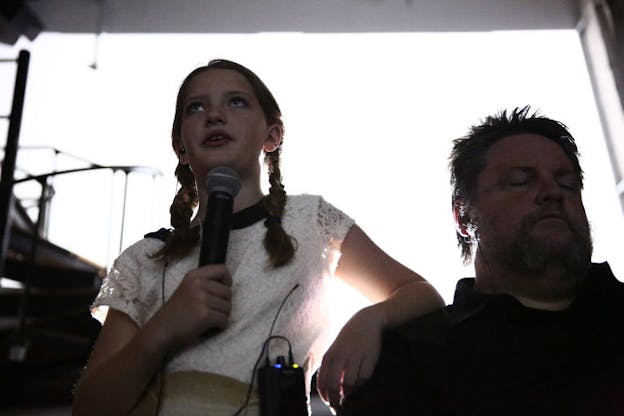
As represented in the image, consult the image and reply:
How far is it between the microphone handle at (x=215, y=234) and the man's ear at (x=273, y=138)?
1.26ft

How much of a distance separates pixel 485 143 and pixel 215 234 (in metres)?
0.77

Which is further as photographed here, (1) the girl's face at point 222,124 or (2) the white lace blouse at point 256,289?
(1) the girl's face at point 222,124

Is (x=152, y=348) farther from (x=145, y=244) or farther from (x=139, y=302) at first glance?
(x=145, y=244)

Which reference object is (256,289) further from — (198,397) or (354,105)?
(354,105)

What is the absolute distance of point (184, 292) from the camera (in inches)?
32.3

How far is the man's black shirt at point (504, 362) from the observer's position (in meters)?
0.96


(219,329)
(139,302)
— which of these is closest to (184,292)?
(219,329)

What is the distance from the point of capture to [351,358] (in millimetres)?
896

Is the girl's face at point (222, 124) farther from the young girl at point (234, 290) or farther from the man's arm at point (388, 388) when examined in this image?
the man's arm at point (388, 388)

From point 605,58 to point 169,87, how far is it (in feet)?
7.86

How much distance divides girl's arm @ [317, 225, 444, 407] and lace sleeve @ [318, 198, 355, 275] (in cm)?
1

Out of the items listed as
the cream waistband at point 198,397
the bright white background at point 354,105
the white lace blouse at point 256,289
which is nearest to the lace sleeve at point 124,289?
the white lace blouse at point 256,289

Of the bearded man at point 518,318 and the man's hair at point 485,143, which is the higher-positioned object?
the man's hair at point 485,143

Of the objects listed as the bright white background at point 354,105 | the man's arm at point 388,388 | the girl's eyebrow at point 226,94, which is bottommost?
the man's arm at point 388,388
